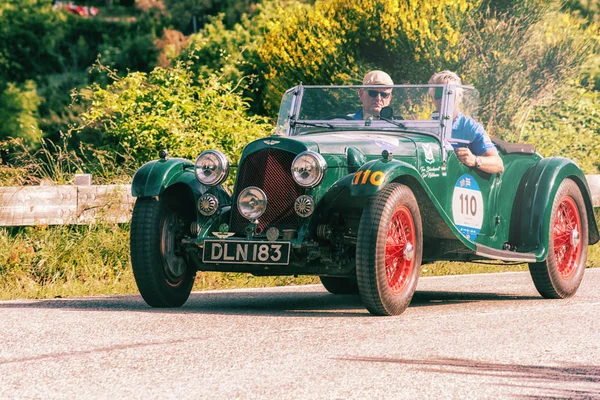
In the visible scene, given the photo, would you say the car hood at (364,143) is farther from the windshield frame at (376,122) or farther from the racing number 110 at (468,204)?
the racing number 110 at (468,204)

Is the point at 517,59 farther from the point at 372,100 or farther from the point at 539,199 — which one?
the point at 372,100

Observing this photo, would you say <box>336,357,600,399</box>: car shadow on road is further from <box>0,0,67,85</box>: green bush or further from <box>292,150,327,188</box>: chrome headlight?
<box>0,0,67,85</box>: green bush

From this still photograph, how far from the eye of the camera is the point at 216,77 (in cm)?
1738

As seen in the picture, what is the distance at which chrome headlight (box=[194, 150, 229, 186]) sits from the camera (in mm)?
8547

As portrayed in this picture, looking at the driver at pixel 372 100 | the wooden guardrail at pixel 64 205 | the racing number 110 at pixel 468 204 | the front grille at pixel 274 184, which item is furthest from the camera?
the wooden guardrail at pixel 64 205

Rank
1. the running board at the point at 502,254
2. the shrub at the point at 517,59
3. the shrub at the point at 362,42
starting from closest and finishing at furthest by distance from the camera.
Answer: the running board at the point at 502,254 < the shrub at the point at 517,59 < the shrub at the point at 362,42

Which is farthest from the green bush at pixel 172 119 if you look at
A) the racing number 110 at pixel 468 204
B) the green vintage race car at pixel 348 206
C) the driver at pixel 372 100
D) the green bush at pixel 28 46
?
the green bush at pixel 28 46

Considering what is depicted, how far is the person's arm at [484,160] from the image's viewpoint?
9188mm

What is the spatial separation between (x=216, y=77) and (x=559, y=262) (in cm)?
844

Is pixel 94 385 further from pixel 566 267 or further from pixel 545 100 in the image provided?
pixel 545 100

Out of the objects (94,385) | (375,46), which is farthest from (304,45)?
(94,385)

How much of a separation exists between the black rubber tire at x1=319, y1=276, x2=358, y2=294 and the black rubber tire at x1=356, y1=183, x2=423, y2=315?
214 cm

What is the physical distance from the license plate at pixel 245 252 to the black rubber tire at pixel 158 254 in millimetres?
429

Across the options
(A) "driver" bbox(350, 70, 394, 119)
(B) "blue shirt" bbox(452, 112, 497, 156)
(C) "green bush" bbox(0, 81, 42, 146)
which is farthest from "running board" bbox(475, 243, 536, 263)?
(C) "green bush" bbox(0, 81, 42, 146)
